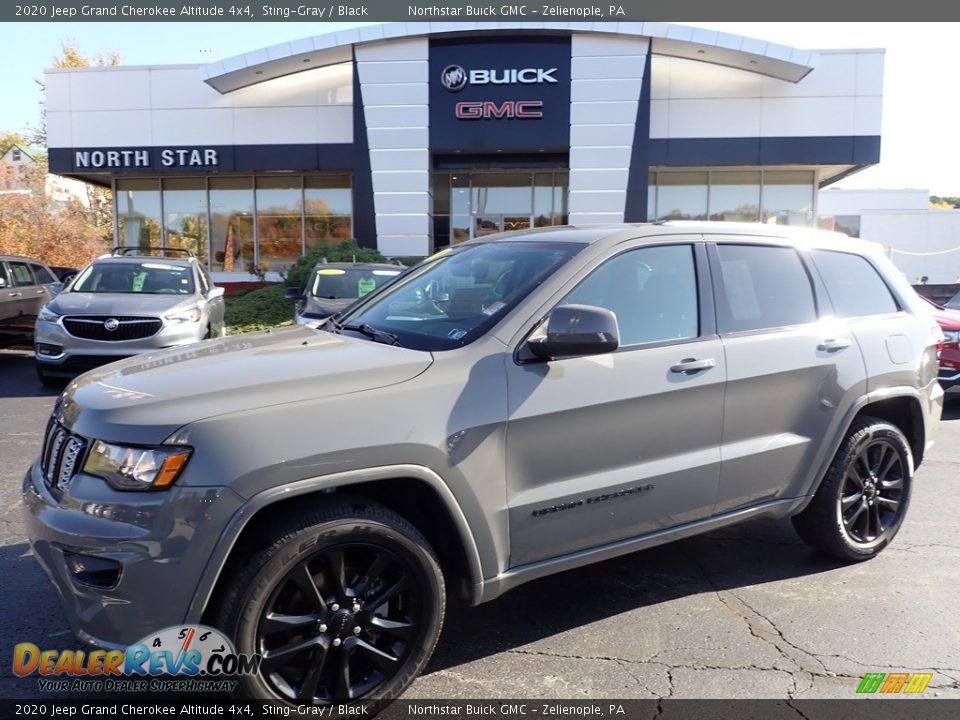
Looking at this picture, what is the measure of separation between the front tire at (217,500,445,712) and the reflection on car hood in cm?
738

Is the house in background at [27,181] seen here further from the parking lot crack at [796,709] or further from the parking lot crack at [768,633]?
the parking lot crack at [796,709]

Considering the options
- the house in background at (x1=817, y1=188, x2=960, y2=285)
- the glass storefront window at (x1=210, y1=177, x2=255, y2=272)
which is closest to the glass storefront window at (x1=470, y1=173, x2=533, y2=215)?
the glass storefront window at (x1=210, y1=177, x2=255, y2=272)

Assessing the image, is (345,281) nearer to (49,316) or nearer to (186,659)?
(49,316)

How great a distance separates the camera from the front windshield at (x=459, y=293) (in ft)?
10.6

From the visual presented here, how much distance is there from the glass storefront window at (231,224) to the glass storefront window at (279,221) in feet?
1.16

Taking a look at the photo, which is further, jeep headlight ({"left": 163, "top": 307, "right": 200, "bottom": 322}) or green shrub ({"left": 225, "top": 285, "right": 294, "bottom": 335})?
green shrub ({"left": 225, "top": 285, "right": 294, "bottom": 335})

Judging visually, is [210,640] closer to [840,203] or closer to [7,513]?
[7,513]

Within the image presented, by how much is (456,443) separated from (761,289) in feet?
6.60

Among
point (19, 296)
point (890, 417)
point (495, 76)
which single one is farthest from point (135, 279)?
point (495, 76)

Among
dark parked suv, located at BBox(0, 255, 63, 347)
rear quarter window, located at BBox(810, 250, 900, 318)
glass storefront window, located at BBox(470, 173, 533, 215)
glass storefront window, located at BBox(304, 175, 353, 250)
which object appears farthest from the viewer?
glass storefront window, located at BBox(304, 175, 353, 250)

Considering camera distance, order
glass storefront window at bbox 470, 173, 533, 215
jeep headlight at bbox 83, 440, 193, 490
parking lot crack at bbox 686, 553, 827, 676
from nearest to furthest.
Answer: jeep headlight at bbox 83, 440, 193, 490 < parking lot crack at bbox 686, 553, 827, 676 < glass storefront window at bbox 470, 173, 533, 215

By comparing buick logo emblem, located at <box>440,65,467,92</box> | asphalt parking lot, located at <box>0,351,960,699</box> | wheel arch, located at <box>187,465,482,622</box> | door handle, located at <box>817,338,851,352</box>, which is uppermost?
buick logo emblem, located at <box>440,65,467,92</box>

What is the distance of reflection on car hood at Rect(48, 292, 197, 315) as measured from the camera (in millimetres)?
9062

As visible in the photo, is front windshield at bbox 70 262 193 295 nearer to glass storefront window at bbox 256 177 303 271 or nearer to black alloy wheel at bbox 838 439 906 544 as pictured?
black alloy wheel at bbox 838 439 906 544
